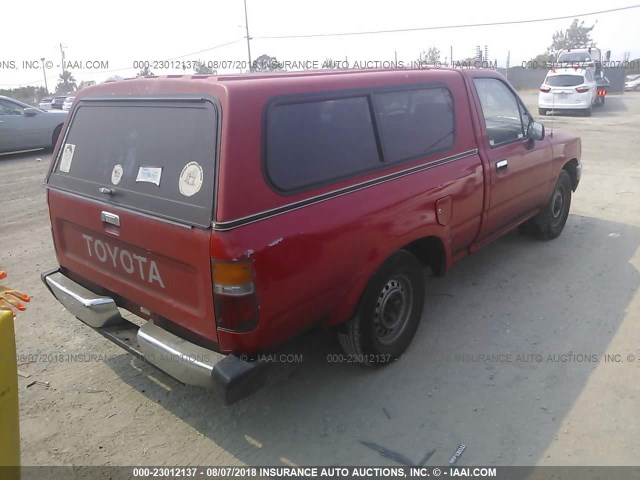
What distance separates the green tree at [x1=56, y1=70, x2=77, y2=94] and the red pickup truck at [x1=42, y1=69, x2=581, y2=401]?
65.2m

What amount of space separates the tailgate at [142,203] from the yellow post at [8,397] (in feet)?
2.56

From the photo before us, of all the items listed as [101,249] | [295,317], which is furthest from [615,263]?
[101,249]

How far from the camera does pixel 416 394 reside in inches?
127

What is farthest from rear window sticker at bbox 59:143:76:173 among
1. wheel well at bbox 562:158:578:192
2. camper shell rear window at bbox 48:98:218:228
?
wheel well at bbox 562:158:578:192

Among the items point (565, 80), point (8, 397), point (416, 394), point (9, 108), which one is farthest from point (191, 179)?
point (565, 80)

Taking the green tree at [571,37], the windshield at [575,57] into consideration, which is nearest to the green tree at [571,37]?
the green tree at [571,37]

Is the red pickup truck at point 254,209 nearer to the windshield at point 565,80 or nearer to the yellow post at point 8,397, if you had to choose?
the yellow post at point 8,397

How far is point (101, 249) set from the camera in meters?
3.12

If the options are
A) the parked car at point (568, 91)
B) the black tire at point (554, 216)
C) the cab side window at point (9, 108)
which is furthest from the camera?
the parked car at point (568, 91)

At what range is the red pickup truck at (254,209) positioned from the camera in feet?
8.20

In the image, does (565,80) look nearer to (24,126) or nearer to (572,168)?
(572,168)

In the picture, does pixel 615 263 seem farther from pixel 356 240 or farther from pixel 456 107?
pixel 356 240

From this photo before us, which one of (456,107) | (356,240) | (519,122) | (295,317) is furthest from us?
(519,122)

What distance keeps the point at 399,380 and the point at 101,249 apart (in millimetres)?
2032
